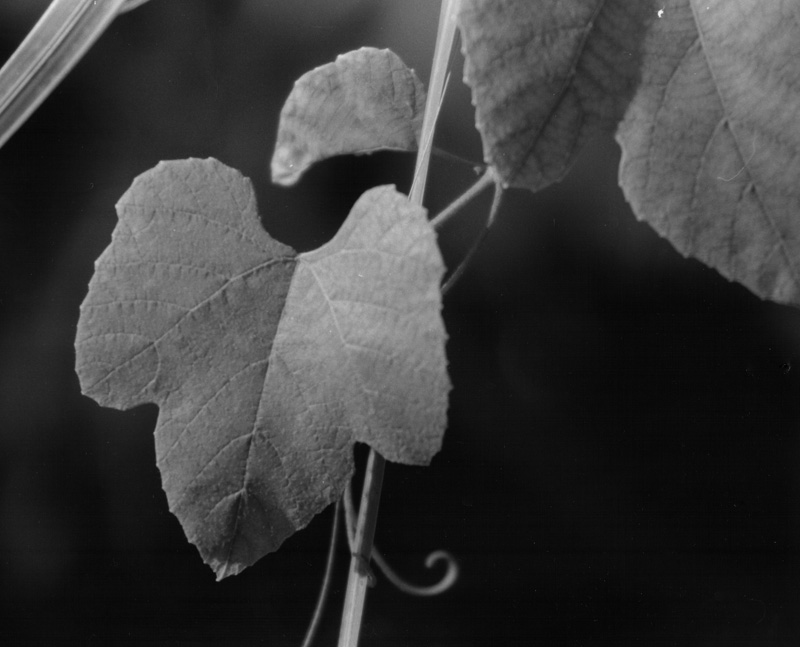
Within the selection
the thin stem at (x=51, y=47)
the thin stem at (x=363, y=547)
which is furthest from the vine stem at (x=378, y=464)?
the thin stem at (x=51, y=47)

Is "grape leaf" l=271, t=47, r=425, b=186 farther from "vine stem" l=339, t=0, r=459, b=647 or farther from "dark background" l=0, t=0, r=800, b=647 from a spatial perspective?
"dark background" l=0, t=0, r=800, b=647

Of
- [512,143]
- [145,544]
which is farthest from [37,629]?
[512,143]

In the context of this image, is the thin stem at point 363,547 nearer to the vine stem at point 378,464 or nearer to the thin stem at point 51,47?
the vine stem at point 378,464

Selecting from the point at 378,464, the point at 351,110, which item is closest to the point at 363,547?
the point at 378,464

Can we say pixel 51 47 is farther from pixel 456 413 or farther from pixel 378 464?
pixel 456 413

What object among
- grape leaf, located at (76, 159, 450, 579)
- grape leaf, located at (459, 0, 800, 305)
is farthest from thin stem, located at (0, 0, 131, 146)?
grape leaf, located at (459, 0, 800, 305)

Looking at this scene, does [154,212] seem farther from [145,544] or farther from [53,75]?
[145,544]
